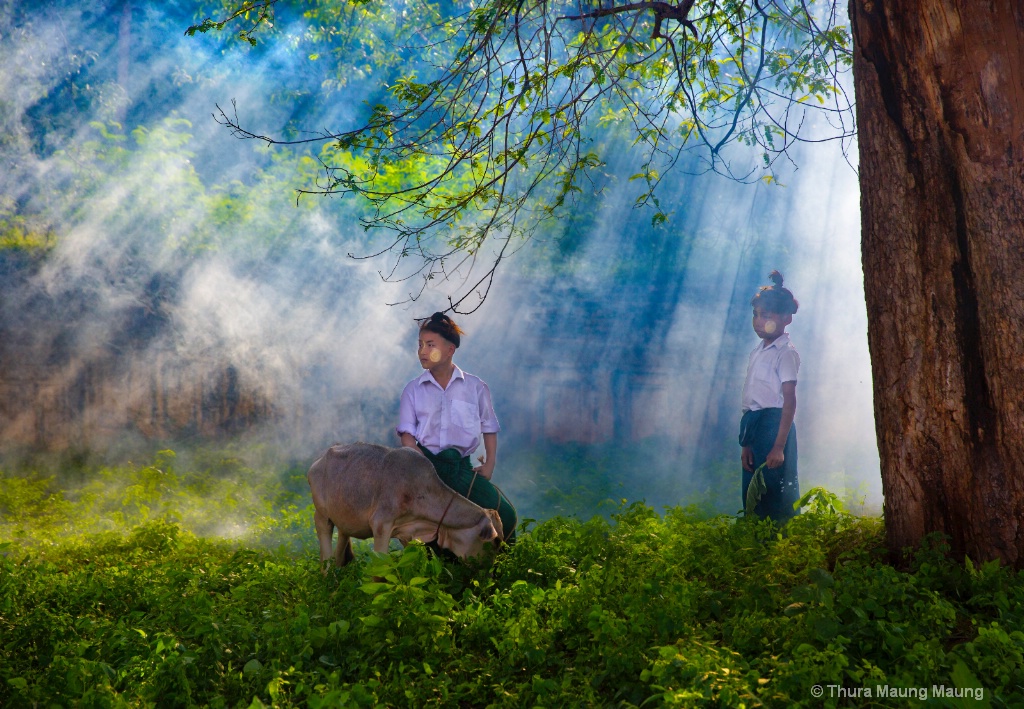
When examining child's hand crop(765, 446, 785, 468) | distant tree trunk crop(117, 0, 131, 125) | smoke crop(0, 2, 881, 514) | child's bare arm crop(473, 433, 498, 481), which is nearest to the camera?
child's bare arm crop(473, 433, 498, 481)

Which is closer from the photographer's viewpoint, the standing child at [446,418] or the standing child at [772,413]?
the standing child at [446,418]

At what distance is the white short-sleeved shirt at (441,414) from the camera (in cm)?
574

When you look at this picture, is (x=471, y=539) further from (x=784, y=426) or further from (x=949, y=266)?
(x=949, y=266)

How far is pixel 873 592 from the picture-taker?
349 centimetres

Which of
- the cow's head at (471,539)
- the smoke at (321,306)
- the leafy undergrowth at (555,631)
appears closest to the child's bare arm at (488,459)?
the cow's head at (471,539)

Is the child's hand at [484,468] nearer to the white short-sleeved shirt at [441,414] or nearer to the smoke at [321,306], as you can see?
the white short-sleeved shirt at [441,414]

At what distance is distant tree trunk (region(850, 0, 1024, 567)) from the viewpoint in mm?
3701

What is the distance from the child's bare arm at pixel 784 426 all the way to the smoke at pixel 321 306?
15.2 ft

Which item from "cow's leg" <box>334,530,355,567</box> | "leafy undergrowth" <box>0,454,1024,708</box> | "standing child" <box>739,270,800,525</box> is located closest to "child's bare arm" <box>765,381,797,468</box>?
"standing child" <box>739,270,800,525</box>

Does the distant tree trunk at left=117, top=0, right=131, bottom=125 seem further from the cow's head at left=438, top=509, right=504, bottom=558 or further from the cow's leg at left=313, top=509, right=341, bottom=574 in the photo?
the cow's head at left=438, top=509, right=504, bottom=558

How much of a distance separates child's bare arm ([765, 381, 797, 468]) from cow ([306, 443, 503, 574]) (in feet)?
8.07

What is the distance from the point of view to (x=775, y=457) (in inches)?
247

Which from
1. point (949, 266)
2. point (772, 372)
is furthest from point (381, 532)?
point (949, 266)

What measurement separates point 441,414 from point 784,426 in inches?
114
